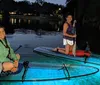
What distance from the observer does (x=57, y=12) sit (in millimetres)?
74438

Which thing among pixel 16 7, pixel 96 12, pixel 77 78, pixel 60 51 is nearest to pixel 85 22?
pixel 96 12

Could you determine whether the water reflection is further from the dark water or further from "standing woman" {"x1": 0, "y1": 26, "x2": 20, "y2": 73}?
"standing woman" {"x1": 0, "y1": 26, "x2": 20, "y2": 73}

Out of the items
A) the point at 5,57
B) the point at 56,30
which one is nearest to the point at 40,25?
the point at 56,30

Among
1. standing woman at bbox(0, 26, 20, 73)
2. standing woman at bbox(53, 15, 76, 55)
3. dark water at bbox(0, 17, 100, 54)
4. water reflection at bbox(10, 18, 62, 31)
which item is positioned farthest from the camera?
water reflection at bbox(10, 18, 62, 31)

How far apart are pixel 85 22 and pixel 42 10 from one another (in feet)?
128

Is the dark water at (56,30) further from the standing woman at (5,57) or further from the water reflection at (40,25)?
the standing woman at (5,57)

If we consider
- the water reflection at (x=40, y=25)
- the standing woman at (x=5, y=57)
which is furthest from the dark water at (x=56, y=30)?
the standing woman at (x=5, y=57)

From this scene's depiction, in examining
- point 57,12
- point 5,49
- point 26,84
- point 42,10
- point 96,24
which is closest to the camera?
point 5,49

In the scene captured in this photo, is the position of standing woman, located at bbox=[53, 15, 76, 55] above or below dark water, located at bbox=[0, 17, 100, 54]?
above

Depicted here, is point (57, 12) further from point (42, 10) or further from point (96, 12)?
point (96, 12)

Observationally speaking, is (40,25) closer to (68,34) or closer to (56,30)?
(56,30)

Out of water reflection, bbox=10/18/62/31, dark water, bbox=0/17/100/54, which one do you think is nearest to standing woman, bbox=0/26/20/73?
dark water, bbox=0/17/100/54

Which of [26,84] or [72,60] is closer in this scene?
[26,84]

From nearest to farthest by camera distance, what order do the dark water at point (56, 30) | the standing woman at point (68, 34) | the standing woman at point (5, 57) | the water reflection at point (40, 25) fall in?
the standing woman at point (5, 57)
the standing woman at point (68, 34)
the dark water at point (56, 30)
the water reflection at point (40, 25)
